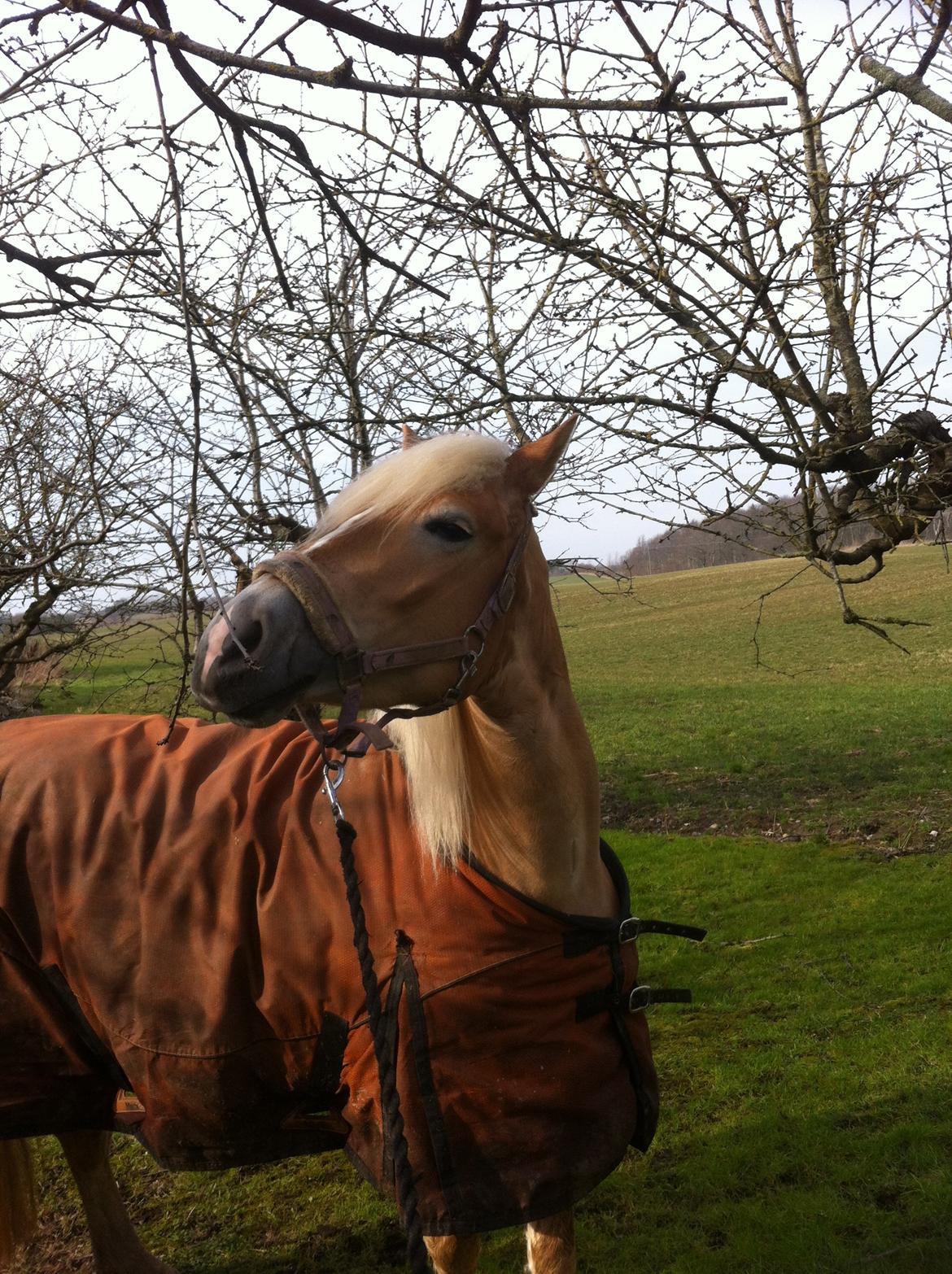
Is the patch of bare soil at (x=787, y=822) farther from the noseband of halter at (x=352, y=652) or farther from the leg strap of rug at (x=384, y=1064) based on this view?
the noseband of halter at (x=352, y=652)

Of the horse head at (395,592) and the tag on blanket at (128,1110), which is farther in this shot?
the tag on blanket at (128,1110)

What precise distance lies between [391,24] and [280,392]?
1121 mm

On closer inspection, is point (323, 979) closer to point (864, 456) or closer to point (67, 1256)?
point (67, 1256)

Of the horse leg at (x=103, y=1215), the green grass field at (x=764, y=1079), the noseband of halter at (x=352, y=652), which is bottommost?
the green grass field at (x=764, y=1079)

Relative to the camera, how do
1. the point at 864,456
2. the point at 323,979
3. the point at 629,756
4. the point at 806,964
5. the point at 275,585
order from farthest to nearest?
1. the point at 629,756
2. the point at 806,964
3. the point at 864,456
4. the point at 323,979
5. the point at 275,585

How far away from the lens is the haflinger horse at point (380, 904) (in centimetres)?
199

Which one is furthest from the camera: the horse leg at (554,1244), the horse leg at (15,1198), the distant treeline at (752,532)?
the distant treeline at (752,532)

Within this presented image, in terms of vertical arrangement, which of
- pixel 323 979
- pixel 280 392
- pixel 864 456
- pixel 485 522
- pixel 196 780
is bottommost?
pixel 323 979

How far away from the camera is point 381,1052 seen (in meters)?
2.11

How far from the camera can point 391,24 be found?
2.75 m

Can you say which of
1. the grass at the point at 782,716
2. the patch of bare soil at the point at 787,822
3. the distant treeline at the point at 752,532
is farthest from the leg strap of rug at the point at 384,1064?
the patch of bare soil at the point at 787,822

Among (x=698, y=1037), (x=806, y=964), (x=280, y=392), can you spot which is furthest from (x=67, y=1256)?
(x=806, y=964)

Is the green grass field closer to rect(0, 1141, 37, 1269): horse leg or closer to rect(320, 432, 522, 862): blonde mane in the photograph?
rect(0, 1141, 37, 1269): horse leg

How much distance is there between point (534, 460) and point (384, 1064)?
1.45 meters
